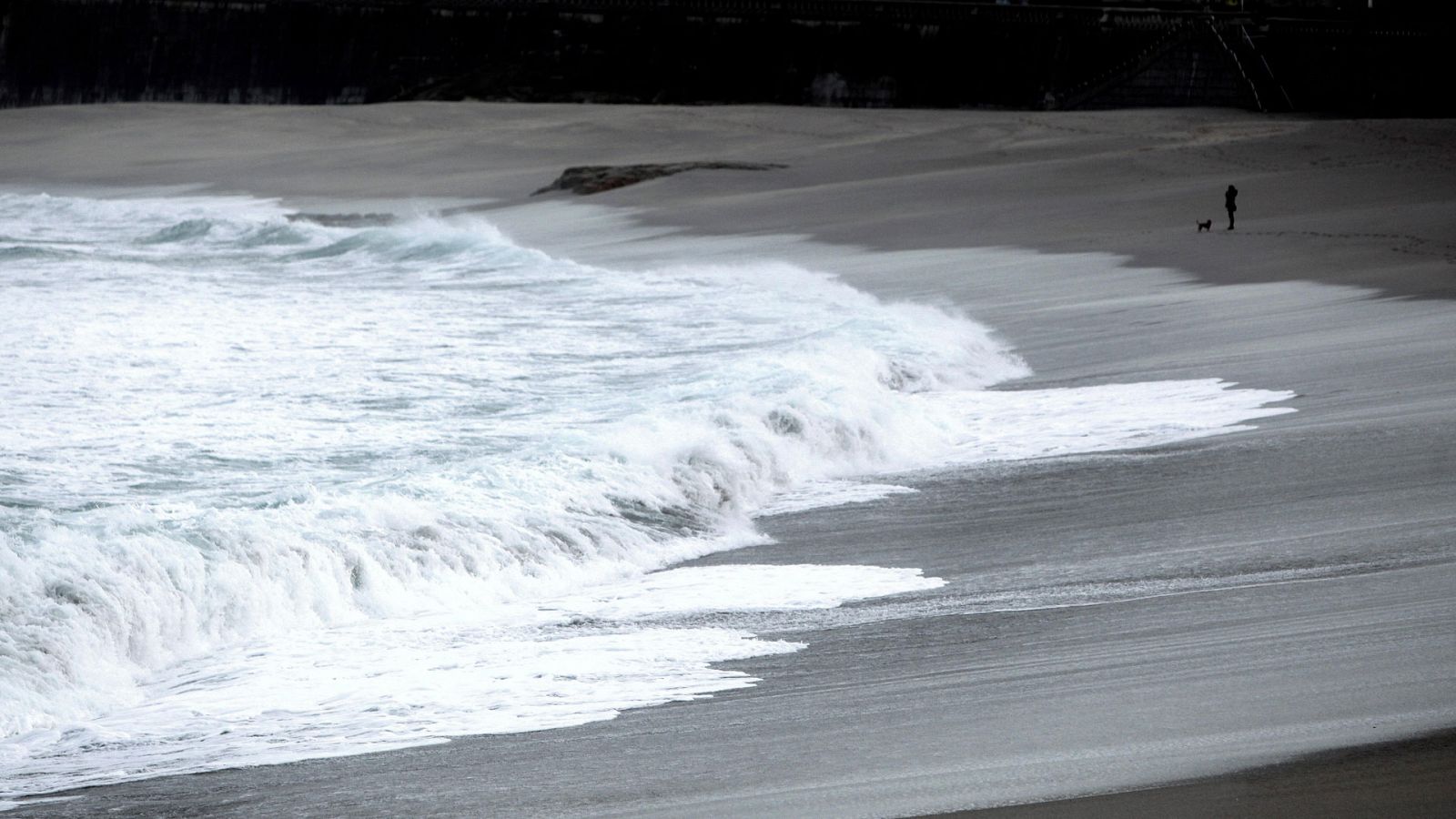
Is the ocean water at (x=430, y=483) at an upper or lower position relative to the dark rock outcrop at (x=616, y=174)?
lower

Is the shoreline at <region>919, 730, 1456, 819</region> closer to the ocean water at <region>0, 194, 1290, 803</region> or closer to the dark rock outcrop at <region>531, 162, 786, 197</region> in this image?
the ocean water at <region>0, 194, 1290, 803</region>

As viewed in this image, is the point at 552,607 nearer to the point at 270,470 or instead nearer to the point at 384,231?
the point at 270,470

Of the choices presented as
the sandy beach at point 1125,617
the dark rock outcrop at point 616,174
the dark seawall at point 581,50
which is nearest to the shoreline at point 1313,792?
the sandy beach at point 1125,617

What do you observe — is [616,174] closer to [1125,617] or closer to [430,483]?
[430,483]

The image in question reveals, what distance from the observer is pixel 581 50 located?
40312mm

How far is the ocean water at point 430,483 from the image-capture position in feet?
15.6

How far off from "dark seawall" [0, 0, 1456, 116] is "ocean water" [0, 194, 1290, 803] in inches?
1038

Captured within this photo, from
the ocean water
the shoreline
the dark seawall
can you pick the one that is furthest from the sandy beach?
the dark seawall

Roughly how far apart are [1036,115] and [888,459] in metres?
29.8

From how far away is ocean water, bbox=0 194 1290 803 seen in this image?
4.75 metres

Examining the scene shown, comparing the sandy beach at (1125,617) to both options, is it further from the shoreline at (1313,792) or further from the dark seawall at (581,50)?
the dark seawall at (581,50)

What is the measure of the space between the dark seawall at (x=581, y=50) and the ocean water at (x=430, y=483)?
26366 mm

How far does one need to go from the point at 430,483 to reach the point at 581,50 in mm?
34518

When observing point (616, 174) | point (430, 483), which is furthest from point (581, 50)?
point (430, 483)
